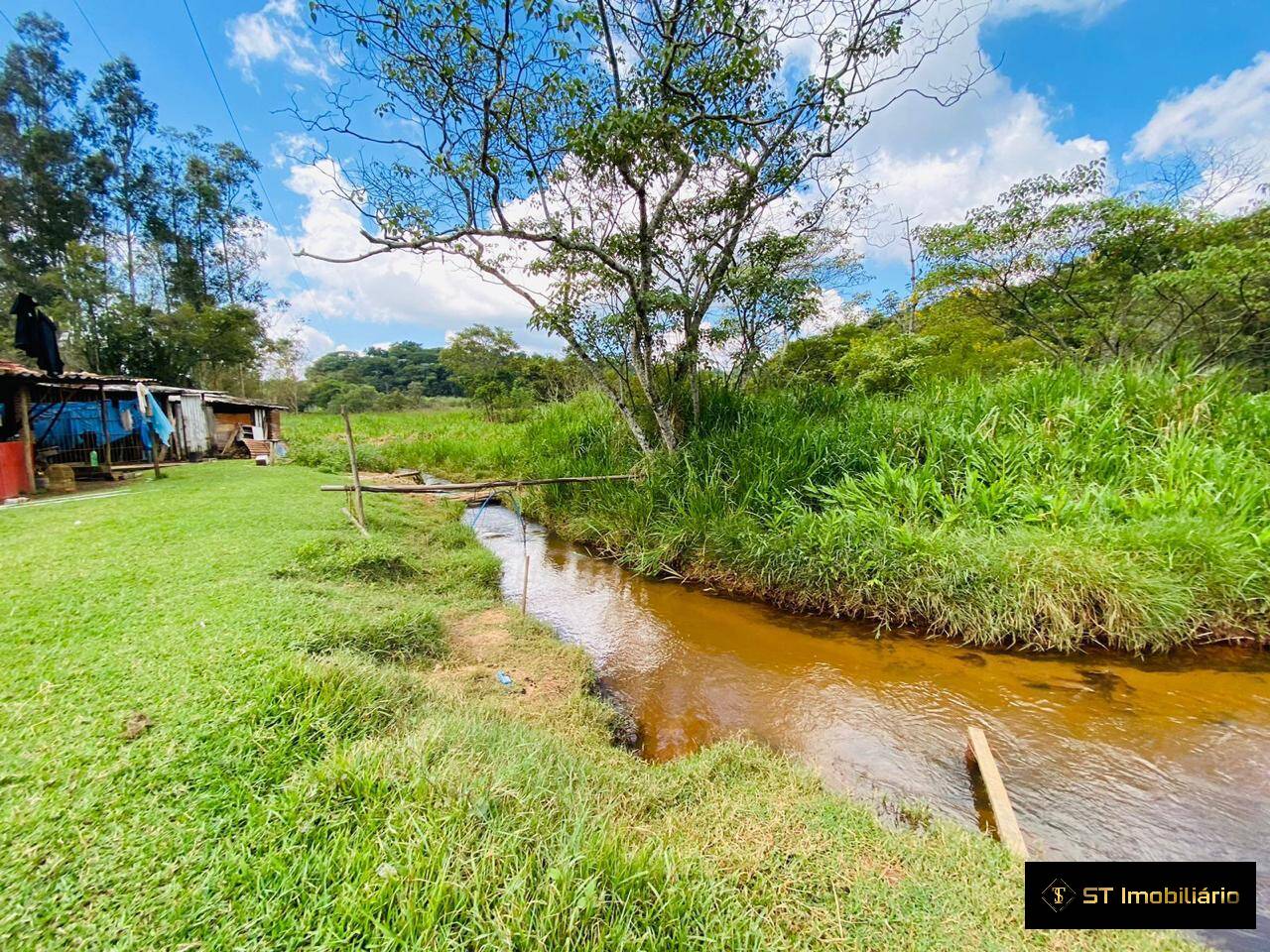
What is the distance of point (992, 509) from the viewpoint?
4742 millimetres

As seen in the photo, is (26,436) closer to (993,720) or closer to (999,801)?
(999,801)

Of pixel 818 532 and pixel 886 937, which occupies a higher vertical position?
pixel 818 532

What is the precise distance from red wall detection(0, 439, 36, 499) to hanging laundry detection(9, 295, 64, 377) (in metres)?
1.35

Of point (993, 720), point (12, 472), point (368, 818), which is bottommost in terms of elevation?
point (993, 720)

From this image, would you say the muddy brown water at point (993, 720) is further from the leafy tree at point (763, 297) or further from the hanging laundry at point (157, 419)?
the hanging laundry at point (157, 419)

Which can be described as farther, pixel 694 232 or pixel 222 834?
pixel 694 232

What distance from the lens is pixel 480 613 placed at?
13.9ft

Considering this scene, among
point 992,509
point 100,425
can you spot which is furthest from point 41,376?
point 992,509

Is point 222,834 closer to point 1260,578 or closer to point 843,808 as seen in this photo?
point 843,808

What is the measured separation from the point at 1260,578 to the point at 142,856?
6.79 meters

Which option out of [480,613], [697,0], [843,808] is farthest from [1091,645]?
[697,0]

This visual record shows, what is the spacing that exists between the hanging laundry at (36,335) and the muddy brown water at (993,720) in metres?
9.76

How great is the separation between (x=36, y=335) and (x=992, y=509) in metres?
13.7

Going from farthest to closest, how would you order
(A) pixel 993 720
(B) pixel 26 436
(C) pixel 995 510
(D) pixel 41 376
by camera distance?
1. (B) pixel 26 436
2. (D) pixel 41 376
3. (C) pixel 995 510
4. (A) pixel 993 720
